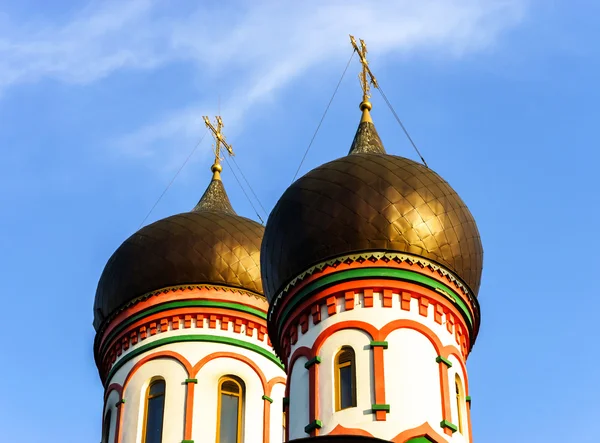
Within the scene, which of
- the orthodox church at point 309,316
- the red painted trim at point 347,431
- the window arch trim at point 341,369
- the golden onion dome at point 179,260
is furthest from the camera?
the golden onion dome at point 179,260

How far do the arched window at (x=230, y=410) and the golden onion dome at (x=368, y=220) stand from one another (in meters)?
2.49

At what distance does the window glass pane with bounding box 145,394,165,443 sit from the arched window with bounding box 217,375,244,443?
842 mm

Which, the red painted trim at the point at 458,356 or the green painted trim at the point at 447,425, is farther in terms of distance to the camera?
the red painted trim at the point at 458,356

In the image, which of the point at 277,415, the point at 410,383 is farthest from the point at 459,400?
the point at 277,415

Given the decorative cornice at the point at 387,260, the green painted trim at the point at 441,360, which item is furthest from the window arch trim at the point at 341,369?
the decorative cornice at the point at 387,260

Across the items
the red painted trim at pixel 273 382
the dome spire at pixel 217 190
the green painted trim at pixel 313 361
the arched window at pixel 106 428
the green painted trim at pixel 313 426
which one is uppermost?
the dome spire at pixel 217 190

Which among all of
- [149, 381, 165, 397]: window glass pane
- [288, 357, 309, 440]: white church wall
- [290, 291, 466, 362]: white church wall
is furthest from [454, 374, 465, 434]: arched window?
[149, 381, 165, 397]: window glass pane

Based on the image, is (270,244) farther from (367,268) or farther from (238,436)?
(238,436)

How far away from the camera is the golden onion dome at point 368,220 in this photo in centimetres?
Answer: 1606

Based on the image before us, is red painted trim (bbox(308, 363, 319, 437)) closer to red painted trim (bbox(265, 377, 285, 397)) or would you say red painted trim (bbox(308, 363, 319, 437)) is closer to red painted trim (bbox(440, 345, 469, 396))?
red painted trim (bbox(440, 345, 469, 396))

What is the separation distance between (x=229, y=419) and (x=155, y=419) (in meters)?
1.10

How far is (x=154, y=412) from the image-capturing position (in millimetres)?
18531

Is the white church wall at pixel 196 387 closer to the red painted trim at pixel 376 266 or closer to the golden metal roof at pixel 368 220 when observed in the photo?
the golden metal roof at pixel 368 220

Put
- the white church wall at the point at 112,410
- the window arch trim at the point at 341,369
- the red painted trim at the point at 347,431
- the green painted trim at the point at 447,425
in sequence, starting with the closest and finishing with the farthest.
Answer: the red painted trim at the point at 347,431, the green painted trim at the point at 447,425, the window arch trim at the point at 341,369, the white church wall at the point at 112,410
